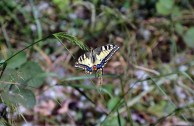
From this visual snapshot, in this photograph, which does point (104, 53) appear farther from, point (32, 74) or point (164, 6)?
point (164, 6)

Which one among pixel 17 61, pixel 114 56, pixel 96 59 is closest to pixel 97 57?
pixel 96 59

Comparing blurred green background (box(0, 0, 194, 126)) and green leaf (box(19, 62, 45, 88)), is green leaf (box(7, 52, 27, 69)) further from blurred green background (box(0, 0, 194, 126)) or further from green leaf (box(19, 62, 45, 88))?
blurred green background (box(0, 0, 194, 126))

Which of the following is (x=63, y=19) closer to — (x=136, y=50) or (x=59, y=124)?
(x=136, y=50)

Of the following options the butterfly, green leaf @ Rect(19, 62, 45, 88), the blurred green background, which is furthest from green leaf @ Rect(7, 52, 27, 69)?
the butterfly

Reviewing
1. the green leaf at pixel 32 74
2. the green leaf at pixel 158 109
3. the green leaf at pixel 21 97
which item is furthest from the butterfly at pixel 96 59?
the green leaf at pixel 158 109

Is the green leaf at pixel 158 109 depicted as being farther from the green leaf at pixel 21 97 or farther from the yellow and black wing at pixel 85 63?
the yellow and black wing at pixel 85 63

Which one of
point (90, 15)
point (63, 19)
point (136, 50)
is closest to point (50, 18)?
point (63, 19)
